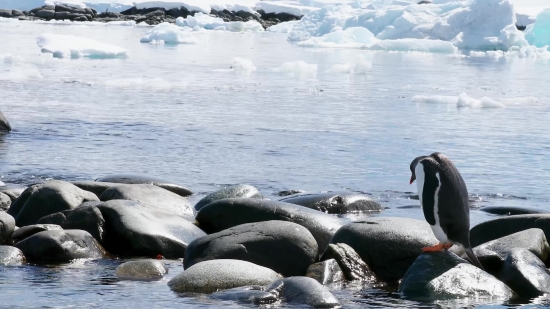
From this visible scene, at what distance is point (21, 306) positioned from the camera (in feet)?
15.7

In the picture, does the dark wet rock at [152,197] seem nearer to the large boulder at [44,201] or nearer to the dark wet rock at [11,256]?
the large boulder at [44,201]

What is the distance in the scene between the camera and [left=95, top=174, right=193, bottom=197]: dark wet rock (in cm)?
871

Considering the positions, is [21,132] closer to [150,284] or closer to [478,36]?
[150,284]

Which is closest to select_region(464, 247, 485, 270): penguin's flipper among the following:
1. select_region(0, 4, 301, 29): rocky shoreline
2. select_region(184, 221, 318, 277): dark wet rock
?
select_region(184, 221, 318, 277): dark wet rock

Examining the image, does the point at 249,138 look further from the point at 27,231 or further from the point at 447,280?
the point at 447,280

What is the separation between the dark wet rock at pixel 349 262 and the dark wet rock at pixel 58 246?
5.59ft

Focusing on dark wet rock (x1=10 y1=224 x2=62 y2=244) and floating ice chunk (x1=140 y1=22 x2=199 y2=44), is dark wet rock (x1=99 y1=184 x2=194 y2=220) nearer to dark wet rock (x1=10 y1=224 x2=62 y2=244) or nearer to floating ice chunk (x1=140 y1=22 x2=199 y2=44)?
dark wet rock (x1=10 y1=224 x2=62 y2=244)

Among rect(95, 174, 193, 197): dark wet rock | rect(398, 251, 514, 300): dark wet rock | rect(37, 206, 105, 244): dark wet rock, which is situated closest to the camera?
rect(398, 251, 514, 300): dark wet rock

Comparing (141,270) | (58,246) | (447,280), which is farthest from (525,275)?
(58,246)

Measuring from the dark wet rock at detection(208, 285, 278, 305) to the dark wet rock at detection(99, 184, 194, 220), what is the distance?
2.41m

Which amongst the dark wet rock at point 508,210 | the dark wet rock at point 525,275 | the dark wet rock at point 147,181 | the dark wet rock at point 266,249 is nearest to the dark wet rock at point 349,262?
the dark wet rock at point 266,249

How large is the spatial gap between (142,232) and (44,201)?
1.16 m

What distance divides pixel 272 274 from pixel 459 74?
Answer: 78.4 ft

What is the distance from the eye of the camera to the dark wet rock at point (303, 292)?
498cm
